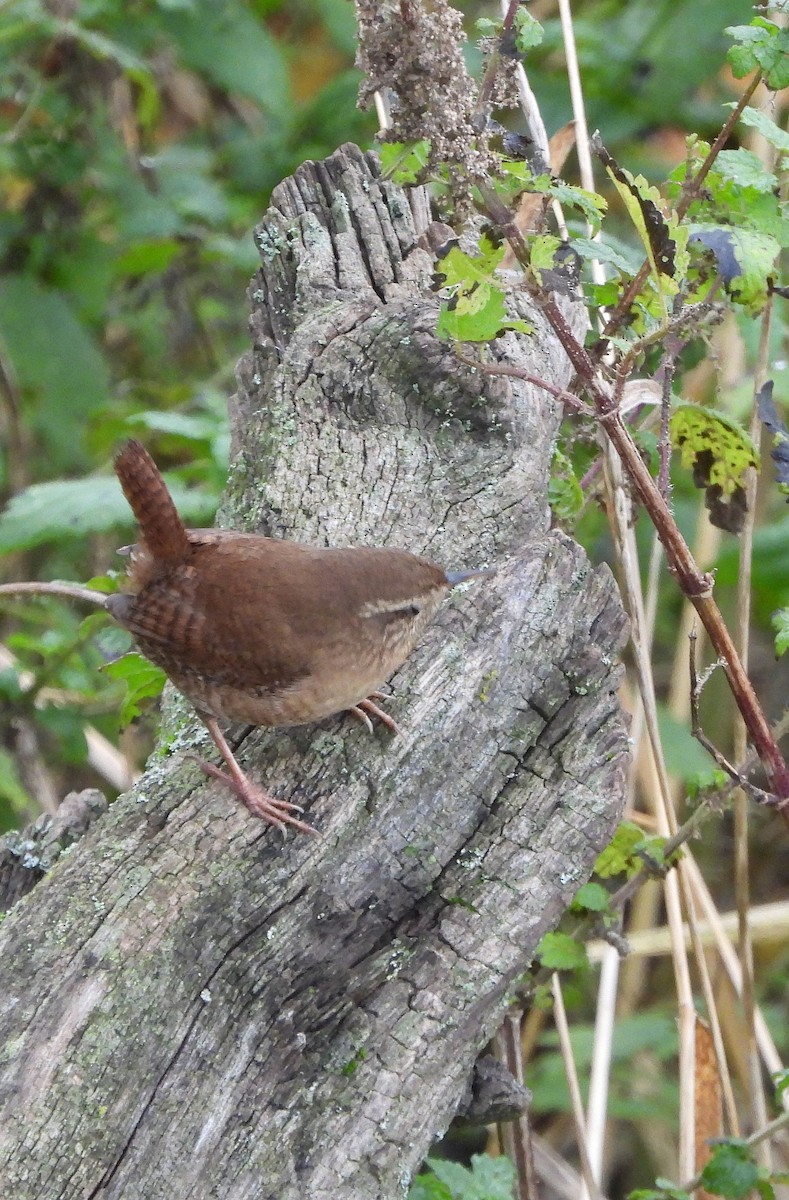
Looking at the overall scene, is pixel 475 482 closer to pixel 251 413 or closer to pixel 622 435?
pixel 622 435

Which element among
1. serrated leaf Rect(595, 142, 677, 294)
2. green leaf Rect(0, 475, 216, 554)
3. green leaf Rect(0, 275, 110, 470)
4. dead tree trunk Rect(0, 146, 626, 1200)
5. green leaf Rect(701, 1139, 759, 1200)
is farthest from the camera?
green leaf Rect(0, 275, 110, 470)

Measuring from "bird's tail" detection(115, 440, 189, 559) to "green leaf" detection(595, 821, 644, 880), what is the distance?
942mm

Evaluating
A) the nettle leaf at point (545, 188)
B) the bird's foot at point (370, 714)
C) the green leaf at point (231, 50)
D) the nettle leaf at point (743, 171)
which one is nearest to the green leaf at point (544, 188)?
the nettle leaf at point (545, 188)

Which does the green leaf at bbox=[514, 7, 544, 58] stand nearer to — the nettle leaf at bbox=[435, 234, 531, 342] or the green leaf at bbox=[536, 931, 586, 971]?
the nettle leaf at bbox=[435, 234, 531, 342]

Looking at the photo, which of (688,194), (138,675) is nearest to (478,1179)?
(138,675)

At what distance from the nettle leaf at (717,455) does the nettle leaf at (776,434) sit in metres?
0.05

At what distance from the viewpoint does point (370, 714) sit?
1.93 metres

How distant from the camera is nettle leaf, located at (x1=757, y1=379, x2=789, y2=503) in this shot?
1.98 metres

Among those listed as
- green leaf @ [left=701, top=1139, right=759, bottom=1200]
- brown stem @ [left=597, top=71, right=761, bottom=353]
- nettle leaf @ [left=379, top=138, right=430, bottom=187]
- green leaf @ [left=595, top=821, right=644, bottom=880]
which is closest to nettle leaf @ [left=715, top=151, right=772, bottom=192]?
brown stem @ [left=597, top=71, right=761, bottom=353]

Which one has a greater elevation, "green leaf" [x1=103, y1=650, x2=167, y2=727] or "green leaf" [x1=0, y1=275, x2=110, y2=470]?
"green leaf" [x1=0, y1=275, x2=110, y2=470]

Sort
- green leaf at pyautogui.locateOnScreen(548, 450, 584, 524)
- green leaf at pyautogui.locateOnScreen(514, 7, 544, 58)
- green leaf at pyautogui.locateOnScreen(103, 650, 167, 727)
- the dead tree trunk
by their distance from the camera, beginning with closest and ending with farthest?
the dead tree trunk, green leaf at pyautogui.locateOnScreen(514, 7, 544, 58), green leaf at pyautogui.locateOnScreen(548, 450, 584, 524), green leaf at pyautogui.locateOnScreen(103, 650, 167, 727)

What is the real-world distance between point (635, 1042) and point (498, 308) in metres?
2.33

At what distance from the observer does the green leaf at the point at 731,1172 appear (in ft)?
6.84

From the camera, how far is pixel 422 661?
200cm
